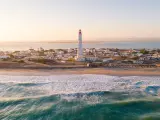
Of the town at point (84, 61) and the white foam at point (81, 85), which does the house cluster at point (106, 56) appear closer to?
the town at point (84, 61)

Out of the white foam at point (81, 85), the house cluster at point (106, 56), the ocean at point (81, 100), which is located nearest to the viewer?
the ocean at point (81, 100)

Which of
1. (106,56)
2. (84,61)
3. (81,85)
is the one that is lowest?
(106,56)

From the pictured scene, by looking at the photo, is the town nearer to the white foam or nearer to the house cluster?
the house cluster

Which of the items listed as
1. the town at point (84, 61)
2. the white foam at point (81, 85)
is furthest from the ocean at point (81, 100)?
the town at point (84, 61)

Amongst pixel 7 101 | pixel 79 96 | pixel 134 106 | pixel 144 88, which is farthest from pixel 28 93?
pixel 144 88

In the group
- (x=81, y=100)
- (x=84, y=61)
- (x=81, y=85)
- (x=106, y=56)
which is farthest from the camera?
(x=106, y=56)

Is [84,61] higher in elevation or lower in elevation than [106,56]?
higher

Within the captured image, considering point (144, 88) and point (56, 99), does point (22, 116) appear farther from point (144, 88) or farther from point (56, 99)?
point (144, 88)

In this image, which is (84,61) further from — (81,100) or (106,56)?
(81,100)

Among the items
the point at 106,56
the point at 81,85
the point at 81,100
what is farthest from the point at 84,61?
the point at 81,100
